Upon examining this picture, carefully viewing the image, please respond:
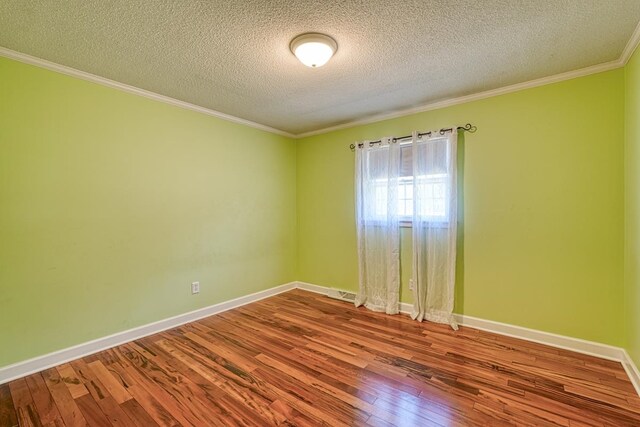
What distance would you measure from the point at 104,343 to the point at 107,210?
3.86 ft

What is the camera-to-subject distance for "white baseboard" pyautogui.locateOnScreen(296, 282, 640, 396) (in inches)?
Answer: 83.1

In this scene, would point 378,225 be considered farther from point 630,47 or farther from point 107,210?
point 107,210

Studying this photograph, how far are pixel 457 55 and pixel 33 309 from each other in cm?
376

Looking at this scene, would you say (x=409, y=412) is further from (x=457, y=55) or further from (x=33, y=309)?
(x=33, y=309)

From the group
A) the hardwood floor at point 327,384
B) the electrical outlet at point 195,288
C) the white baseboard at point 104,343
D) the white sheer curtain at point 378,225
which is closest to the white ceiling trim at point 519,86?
the white sheer curtain at point 378,225

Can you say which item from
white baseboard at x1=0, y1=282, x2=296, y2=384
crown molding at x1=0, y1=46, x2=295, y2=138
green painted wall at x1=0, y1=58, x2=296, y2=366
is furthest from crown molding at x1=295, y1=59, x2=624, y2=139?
white baseboard at x1=0, y1=282, x2=296, y2=384

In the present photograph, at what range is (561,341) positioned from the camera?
247 cm

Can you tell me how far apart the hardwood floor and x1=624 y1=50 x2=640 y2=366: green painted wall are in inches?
14.5

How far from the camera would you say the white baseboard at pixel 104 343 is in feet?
6.86

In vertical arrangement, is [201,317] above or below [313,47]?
below

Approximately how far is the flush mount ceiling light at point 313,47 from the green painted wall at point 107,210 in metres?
1.75

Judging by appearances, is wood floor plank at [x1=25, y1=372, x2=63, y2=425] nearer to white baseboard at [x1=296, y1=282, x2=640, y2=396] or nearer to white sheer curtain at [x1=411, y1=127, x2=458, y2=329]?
white sheer curtain at [x1=411, y1=127, x2=458, y2=329]

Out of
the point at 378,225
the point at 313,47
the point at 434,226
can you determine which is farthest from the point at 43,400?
the point at 434,226

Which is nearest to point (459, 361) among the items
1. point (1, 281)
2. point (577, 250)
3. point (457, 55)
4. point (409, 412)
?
point (409, 412)
